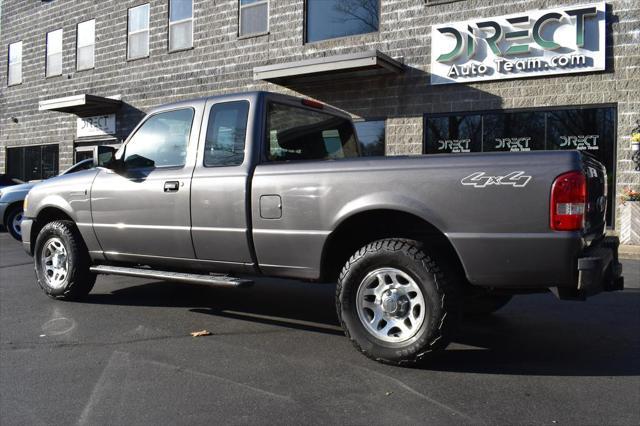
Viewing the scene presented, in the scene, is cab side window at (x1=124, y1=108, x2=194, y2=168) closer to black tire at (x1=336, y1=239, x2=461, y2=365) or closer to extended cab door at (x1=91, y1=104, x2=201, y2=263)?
extended cab door at (x1=91, y1=104, x2=201, y2=263)

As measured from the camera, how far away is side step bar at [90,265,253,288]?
14.5ft

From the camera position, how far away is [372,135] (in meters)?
13.4

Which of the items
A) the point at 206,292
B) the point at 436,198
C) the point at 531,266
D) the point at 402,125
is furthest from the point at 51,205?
the point at 402,125

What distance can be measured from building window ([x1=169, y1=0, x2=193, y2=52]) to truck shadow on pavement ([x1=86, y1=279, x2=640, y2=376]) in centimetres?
1154

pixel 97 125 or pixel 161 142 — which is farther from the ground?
pixel 97 125

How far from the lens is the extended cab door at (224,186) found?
4473mm

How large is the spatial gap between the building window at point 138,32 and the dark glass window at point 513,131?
1100cm

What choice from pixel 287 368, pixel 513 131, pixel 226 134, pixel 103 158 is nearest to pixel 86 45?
pixel 513 131

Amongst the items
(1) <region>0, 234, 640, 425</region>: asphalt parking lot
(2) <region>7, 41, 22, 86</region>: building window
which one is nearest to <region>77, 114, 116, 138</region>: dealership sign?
(2) <region>7, 41, 22, 86</region>: building window

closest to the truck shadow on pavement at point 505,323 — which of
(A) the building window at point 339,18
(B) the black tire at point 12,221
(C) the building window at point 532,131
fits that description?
(C) the building window at point 532,131

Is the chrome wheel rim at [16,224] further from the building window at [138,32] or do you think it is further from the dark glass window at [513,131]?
the dark glass window at [513,131]

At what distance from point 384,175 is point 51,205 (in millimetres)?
3800

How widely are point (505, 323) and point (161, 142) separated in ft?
11.5

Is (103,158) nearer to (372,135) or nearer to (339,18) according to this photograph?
(372,135)
